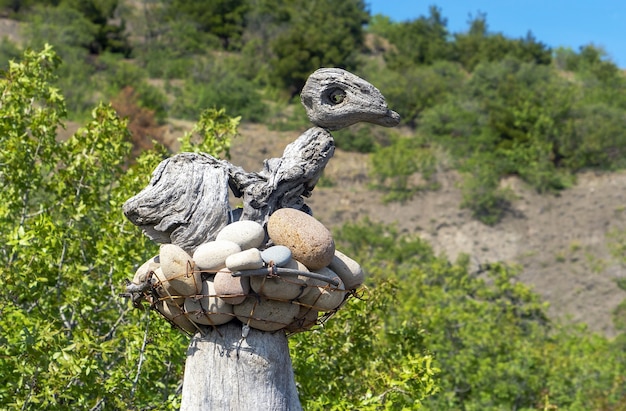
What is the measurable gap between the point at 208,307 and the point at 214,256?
0.68 feet

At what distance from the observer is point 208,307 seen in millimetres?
3391

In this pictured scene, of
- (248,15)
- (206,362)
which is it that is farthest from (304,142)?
(248,15)

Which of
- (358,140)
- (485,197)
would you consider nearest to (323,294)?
(485,197)

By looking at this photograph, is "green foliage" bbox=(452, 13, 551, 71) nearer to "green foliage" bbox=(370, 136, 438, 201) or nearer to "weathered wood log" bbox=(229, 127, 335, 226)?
"green foliage" bbox=(370, 136, 438, 201)

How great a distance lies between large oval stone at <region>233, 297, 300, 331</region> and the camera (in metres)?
3.39

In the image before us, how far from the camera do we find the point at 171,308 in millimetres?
3510

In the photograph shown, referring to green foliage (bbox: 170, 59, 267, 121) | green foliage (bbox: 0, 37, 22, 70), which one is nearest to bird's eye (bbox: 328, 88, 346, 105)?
green foliage (bbox: 170, 59, 267, 121)

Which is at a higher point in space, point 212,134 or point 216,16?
point 216,16

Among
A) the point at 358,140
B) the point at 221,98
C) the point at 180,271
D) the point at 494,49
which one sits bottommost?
the point at 180,271

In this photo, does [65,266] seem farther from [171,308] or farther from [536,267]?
[536,267]

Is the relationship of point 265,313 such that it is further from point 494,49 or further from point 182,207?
point 494,49

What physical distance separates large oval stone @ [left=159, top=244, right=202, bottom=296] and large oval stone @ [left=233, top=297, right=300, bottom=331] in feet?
0.61

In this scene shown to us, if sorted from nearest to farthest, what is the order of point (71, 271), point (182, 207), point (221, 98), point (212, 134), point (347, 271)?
point (182, 207)
point (347, 271)
point (71, 271)
point (212, 134)
point (221, 98)

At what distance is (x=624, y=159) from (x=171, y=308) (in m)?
32.1
